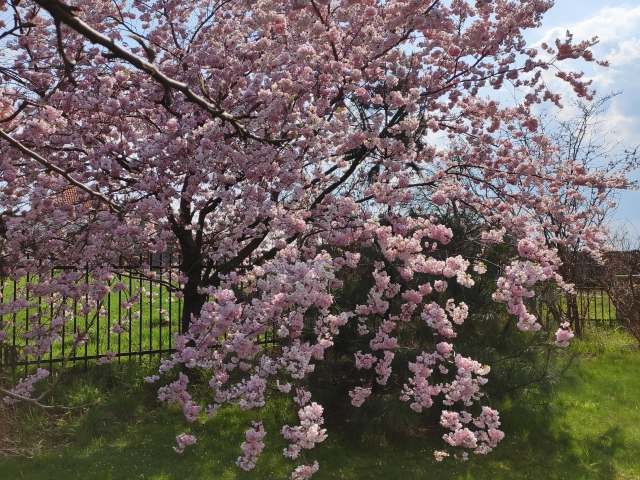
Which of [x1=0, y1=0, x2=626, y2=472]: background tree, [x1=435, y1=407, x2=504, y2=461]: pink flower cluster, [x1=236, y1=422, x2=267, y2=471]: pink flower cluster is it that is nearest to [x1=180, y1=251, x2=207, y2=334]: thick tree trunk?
[x1=0, y1=0, x2=626, y2=472]: background tree

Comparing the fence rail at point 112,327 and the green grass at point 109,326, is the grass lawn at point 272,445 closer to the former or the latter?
the fence rail at point 112,327

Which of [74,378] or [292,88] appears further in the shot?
[74,378]

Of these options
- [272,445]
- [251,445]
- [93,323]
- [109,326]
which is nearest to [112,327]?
[93,323]

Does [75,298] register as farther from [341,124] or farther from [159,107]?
[341,124]

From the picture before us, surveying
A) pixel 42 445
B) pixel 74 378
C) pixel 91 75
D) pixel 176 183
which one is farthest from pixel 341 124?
pixel 74 378

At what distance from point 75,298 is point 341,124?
3.18 m

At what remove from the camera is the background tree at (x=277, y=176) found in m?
4.17

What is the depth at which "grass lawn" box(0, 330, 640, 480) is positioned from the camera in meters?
4.71

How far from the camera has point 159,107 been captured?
5996 millimetres

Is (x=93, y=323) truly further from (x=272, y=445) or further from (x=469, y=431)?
(x=469, y=431)

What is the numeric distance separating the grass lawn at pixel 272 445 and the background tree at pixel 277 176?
423 mm

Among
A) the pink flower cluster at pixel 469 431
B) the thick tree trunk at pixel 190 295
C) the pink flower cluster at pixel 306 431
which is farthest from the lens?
the thick tree trunk at pixel 190 295

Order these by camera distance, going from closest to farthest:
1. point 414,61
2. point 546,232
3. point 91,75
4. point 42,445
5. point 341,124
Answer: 1. point 341,124
2. point 42,445
3. point 91,75
4. point 414,61
5. point 546,232

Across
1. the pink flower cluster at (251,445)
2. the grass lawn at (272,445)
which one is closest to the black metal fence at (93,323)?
the grass lawn at (272,445)
